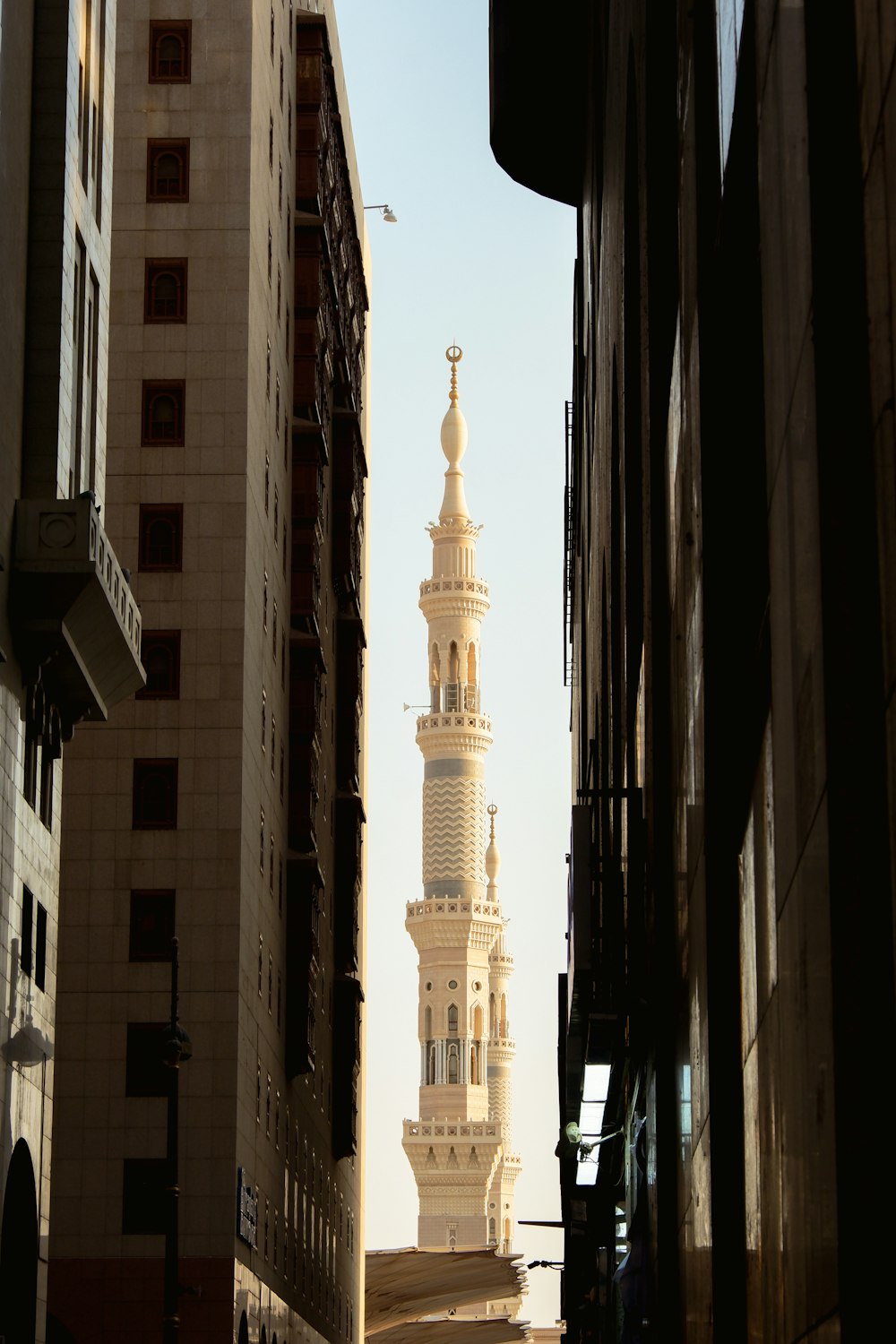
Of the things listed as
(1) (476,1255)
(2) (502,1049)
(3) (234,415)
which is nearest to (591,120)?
(3) (234,415)

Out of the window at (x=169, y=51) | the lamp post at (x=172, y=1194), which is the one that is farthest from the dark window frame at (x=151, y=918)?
the lamp post at (x=172, y=1194)

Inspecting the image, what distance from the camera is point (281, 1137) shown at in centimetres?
6475

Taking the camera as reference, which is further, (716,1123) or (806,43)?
(716,1123)

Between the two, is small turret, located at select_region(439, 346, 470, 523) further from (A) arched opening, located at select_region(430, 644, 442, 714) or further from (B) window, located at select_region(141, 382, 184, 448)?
(B) window, located at select_region(141, 382, 184, 448)

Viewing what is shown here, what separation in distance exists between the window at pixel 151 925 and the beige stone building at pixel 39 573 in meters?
11.5

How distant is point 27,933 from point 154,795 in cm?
1657

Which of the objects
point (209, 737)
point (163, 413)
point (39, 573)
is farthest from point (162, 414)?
point (39, 573)

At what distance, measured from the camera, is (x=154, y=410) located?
60812 millimetres

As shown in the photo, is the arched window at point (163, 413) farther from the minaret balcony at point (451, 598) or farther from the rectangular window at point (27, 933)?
the minaret balcony at point (451, 598)

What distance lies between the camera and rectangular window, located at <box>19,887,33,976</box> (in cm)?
4081

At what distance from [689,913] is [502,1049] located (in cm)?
16996

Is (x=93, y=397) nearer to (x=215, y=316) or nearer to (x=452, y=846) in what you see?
(x=215, y=316)

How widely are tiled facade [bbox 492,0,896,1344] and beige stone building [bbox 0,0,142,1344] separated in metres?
18.5

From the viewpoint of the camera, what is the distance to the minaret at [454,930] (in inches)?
6225
